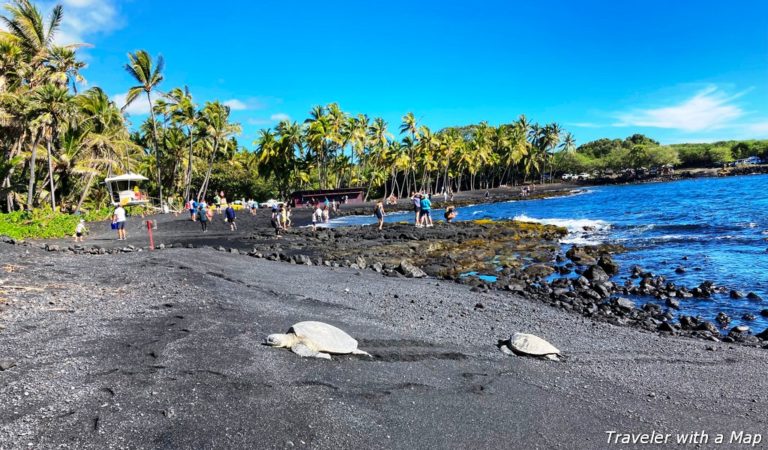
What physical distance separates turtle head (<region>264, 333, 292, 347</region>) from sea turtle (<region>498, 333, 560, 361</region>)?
3.09 m

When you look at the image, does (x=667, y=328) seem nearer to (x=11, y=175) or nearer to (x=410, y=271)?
(x=410, y=271)

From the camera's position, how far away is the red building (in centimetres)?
5316

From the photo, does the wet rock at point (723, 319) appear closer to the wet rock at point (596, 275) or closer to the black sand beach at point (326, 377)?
the black sand beach at point (326, 377)

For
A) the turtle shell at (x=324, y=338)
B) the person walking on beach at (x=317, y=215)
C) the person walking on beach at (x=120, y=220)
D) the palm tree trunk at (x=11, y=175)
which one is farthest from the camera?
the person walking on beach at (x=317, y=215)

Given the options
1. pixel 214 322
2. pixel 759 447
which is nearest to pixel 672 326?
pixel 759 447

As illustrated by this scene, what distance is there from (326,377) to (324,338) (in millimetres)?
794

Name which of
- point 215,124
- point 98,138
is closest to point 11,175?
point 98,138

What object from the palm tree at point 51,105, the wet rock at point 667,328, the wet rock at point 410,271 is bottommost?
the wet rock at point 667,328

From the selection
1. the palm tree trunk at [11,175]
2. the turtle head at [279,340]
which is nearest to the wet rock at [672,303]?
the turtle head at [279,340]

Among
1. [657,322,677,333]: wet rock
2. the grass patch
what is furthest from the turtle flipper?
the grass patch

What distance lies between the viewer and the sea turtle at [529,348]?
6.35 metres

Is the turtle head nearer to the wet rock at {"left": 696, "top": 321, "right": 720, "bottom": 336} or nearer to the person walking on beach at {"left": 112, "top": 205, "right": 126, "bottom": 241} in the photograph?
the wet rock at {"left": 696, "top": 321, "right": 720, "bottom": 336}

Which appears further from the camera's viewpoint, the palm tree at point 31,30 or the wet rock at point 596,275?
the palm tree at point 31,30

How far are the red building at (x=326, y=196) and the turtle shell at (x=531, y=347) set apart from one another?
155 ft
